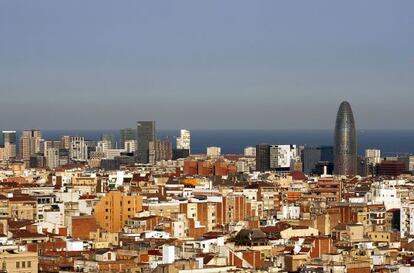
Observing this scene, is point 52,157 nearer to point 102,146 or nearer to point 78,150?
point 78,150

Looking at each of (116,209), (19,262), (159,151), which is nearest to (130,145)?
(159,151)

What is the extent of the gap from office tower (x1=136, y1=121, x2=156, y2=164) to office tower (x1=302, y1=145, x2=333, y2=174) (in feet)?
36.7

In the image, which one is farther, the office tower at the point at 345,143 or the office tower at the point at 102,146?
the office tower at the point at 102,146

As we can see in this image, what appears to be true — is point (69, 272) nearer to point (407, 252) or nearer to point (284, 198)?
point (407, 252)

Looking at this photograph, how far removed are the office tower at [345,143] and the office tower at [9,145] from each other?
2331 centimetres

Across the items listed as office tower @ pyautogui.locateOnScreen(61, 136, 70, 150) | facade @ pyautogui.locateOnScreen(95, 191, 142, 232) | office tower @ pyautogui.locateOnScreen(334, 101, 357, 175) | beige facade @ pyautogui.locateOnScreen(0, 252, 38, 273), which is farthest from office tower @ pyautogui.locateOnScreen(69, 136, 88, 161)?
beige facade @ pyautogui.locateOnScreen(0, 252, 38, 273)

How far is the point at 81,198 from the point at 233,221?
686cm

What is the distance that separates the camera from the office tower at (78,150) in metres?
126

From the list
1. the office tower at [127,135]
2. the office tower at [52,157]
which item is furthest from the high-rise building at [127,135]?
the office tower at [52,157]

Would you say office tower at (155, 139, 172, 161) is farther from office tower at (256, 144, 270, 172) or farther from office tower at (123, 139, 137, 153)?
office tower at (256, 144, 270, 172)

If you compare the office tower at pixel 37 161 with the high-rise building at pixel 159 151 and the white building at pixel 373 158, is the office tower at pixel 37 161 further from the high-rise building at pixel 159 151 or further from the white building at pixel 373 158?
the white building at pixel 373 158

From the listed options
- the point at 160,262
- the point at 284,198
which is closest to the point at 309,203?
the point at 284,198

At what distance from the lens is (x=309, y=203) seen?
69.1 m

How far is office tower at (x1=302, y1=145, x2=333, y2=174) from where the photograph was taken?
114 metres
